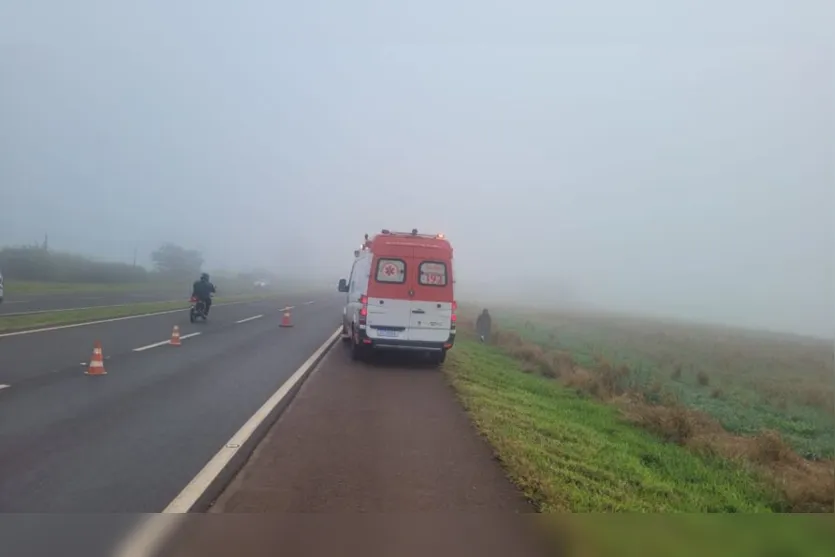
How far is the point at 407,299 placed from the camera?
Result: 609 inches

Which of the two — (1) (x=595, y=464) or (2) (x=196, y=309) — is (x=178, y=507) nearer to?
(1) (x=595, y=464)

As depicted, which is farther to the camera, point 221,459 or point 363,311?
point 363,311

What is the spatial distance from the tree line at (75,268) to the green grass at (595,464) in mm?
45932

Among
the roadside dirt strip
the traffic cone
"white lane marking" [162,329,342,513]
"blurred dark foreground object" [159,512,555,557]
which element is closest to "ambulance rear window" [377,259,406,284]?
"white lane marking" [162,329,342,513]

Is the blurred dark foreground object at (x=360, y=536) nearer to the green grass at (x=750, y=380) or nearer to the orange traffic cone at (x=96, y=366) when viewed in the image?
the green grass at (x=750, y=380)

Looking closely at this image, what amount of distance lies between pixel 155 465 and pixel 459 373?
921 cm

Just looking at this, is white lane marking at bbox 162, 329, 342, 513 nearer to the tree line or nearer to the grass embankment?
the grass embankment

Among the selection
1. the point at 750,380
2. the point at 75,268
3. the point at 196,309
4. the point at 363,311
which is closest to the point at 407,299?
the point at 363,311

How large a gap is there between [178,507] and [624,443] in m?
6.09

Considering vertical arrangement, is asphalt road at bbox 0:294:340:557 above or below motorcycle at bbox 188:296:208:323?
below

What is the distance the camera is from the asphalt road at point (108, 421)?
5410 mm

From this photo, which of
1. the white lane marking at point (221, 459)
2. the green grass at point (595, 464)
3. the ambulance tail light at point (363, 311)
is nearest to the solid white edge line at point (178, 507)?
the white lane marking at point (221, 459)

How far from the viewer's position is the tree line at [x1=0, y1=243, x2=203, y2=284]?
55312mm

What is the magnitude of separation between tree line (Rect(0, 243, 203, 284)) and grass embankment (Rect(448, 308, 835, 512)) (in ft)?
143
